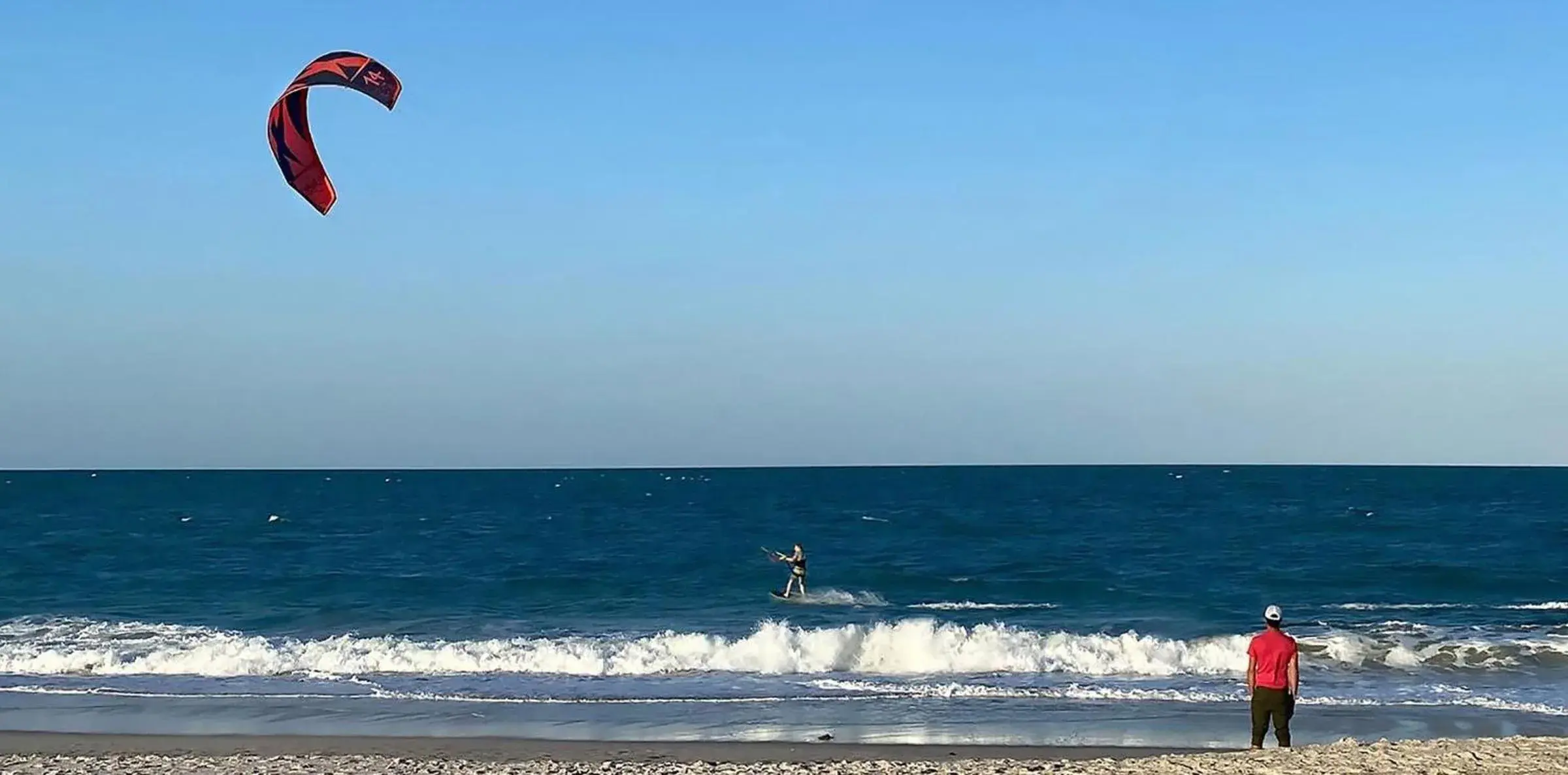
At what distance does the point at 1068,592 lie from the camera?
30.0 m

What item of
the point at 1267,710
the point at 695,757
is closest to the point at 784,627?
the point at 695,757

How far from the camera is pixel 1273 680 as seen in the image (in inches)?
502

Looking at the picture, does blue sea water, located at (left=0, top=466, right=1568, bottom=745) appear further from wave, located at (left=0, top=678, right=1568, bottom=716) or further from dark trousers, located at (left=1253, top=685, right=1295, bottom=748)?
dark trousers, located at (left=1253, top=685, right=1295, bottom=748)

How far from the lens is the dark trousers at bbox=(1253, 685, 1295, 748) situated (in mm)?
12766

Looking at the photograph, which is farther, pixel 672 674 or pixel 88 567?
pixel 88 567

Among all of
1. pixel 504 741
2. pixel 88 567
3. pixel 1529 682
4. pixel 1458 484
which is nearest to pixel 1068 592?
pixel 1529 682

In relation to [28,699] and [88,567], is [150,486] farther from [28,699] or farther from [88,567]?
[28,699]

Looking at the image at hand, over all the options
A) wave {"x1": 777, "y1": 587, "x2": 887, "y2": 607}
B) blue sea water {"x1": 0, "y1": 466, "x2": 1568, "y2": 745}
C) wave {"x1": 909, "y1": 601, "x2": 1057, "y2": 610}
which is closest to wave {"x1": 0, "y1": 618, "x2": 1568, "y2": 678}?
blue sea water {"x1": 0, "y1": 466, "x2": 1568, "y2": 745}

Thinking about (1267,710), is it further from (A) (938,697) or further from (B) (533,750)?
(B) (533,750)

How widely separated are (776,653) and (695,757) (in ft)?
26.8

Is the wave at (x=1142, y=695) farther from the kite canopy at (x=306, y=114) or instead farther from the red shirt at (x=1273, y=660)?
the kite canopy at (x=306, y=114)

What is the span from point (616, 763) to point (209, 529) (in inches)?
1669

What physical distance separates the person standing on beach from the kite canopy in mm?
8808

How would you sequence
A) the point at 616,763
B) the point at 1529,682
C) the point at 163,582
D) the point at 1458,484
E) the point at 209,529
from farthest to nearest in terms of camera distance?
the point at 1458,484, the point at 209,529, the point at 163,582, the point at 1529,682, the point at 616,763
